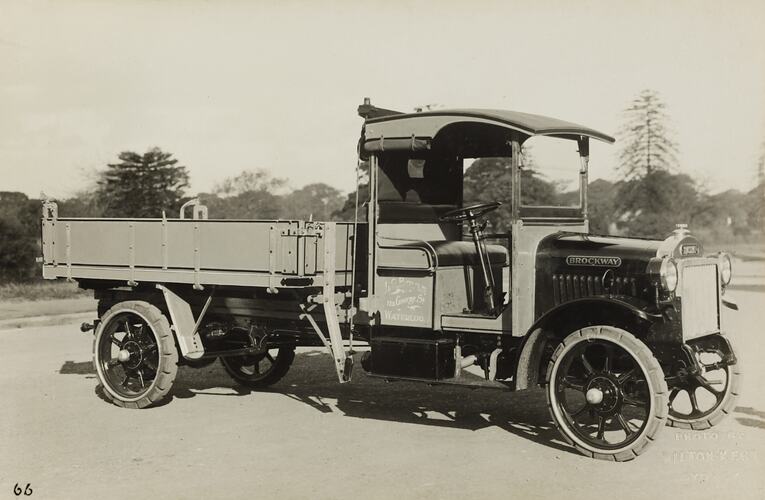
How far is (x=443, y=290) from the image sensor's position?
6.71 metres

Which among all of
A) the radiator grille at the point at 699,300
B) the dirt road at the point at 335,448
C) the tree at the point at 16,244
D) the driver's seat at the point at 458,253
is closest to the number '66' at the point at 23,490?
the dirt road at the point at 335,448

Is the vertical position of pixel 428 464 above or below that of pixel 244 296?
below

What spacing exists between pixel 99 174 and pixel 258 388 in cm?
3241

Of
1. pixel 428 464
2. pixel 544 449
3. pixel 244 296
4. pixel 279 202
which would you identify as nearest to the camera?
pixel 428 464

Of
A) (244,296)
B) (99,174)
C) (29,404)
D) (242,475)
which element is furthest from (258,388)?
(99,174)

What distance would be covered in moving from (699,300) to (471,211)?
1.88 m

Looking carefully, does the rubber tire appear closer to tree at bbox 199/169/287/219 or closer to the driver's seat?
the driver's seat

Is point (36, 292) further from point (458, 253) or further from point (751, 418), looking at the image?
point (751, 418)

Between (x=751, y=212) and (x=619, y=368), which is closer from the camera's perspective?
(x=619, y=368)

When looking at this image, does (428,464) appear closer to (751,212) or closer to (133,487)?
(133,487)

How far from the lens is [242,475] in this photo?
17.8 ft

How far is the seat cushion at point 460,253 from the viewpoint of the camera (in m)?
6.73

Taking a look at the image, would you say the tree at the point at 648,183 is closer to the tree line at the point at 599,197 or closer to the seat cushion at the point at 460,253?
the tree line at the point at 599,197

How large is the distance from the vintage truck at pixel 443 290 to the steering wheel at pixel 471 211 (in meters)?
0.02
